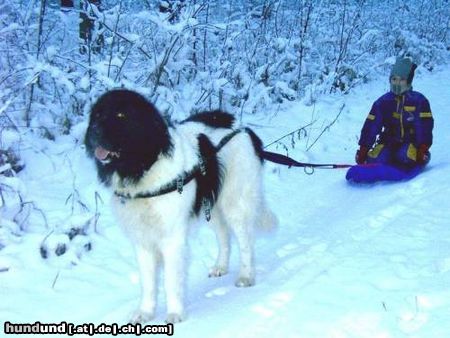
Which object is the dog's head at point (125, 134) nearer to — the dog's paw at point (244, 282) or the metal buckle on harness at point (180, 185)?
the metal buckle on harness at point (180, 185)

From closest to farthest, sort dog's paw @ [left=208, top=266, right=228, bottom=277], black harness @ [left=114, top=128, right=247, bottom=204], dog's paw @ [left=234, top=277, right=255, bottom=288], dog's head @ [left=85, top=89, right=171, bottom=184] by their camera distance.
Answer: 1. dog's head @ [left=85, top=89, right=171, bottom=184]
2. black harness @ [left=114, top=128, right=247, bottom=204]
3. dog's paw @ [left=234, top=277, right=255, bottom=288]
4. dog's paw @ [left=208, top=266, right=228, bottom=277]

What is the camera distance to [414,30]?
12.3 meters

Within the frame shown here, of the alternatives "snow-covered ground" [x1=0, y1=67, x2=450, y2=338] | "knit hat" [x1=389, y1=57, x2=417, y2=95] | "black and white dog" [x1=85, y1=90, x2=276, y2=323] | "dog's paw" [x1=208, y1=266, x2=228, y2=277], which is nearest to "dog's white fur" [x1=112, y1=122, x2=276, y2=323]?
"black and white dog" [x1=85, y1=90, x2=276, y2=323]

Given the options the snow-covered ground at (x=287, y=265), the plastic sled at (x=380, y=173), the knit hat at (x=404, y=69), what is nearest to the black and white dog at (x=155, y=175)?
the snow-covered ground at (x=287, y=265)

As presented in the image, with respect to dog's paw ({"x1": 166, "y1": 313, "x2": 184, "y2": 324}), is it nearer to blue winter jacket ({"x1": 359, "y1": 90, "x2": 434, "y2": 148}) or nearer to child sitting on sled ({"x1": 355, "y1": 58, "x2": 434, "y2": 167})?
child sitting on sled ({"x1": 355, "y1": 58, "x2": 434, "y2": 167})

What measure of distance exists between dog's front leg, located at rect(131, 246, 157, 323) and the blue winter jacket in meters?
3.05

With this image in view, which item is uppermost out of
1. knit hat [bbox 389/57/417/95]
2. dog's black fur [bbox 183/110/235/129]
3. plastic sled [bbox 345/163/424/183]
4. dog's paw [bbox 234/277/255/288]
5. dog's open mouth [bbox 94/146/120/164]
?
knit hat [bbox 389/57/417/95]

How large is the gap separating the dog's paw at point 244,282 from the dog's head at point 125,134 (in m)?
1.08

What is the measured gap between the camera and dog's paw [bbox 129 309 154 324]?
287 centimetres

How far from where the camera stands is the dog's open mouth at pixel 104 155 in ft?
8.66

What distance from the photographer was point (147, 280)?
2953 mm

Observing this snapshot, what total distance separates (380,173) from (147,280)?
284cm

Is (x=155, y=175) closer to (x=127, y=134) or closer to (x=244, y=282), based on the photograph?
(x=127, y=134)

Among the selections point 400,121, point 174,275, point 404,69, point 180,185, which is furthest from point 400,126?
point 174,275
